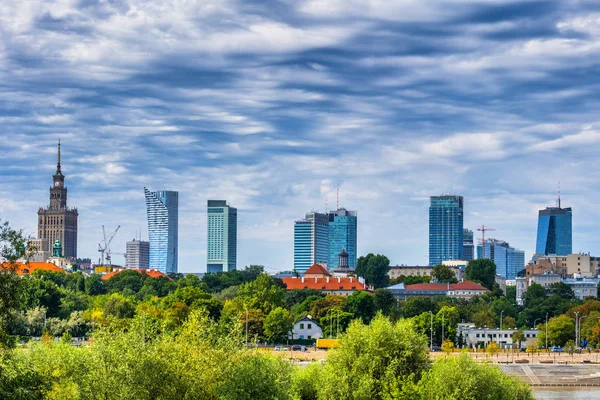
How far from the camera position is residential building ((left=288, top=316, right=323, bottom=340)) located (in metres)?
136

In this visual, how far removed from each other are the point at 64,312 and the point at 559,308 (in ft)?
258

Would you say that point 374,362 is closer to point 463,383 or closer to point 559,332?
point 463,383

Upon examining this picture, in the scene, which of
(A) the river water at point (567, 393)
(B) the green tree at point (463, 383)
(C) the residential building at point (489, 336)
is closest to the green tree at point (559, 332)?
(C) the residential building at point (489, 336)

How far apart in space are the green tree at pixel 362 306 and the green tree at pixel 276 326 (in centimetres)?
1887

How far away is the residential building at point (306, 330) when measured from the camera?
13562 centimetres

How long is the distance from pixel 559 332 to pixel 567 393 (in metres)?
56.1

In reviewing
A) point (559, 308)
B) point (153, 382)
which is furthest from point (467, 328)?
point (153, 382)

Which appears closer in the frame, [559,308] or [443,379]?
[443,379]

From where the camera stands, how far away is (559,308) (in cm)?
16775

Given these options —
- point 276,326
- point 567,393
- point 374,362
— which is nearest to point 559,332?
point 276,326

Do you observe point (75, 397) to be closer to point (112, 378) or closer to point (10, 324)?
point (112, 378)

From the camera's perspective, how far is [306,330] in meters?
137

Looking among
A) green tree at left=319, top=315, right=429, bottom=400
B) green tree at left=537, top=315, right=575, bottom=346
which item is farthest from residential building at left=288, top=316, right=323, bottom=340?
green tree at left=319, top=315, right=429, bottom=400

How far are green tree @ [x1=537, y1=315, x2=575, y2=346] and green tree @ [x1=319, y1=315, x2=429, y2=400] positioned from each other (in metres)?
89.0
